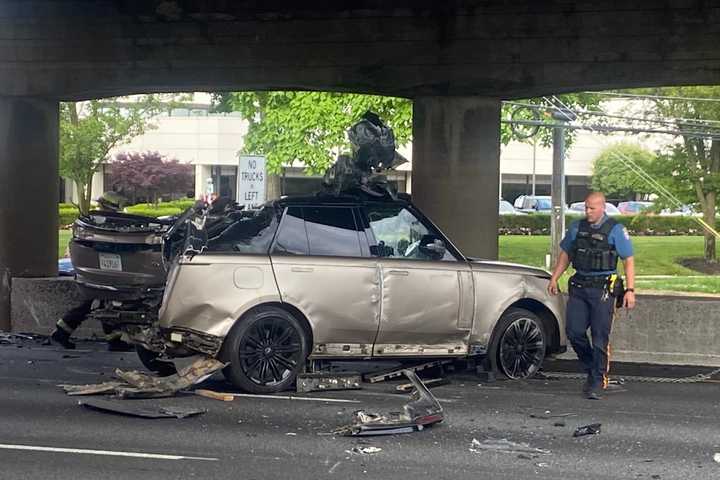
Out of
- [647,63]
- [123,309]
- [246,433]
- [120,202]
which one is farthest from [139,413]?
[647,63]

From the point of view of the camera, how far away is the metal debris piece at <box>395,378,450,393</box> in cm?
929

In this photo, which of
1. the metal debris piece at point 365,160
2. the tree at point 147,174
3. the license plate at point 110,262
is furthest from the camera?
the tree at point 147,174

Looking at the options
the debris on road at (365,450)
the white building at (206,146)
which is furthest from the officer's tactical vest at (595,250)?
the white building at (206,146)

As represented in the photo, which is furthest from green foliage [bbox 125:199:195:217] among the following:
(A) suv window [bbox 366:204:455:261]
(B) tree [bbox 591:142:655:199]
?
(A) suv window [bbox 366:204:455:261]

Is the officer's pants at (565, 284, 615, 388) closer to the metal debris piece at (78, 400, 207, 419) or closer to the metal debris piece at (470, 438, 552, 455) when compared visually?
the metal debris piece at (470, 438, 552, 455)

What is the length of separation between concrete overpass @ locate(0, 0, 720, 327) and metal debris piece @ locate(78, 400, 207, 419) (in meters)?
5.50

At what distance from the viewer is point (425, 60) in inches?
496

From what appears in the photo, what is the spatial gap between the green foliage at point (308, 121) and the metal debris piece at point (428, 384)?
52.8 feet

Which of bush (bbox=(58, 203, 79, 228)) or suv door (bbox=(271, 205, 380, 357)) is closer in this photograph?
Answer: suv door (bbox=(271, 205, 380, 357))

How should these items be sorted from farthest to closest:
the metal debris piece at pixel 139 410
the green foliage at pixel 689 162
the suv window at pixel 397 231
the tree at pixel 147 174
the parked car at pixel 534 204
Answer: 1. the parked car at pixel 534 204
2. the tree at pixel 147 174
3. the green foliage at pixel 689 162
4. the suv window at pixel 397 231
5. the metal debris piece at pixel 139 410

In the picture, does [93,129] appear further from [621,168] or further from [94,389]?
[94,389]

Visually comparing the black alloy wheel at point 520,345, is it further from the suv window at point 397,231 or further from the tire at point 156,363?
the tire at point 156,363

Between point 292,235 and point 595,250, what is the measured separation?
2715 millimetres

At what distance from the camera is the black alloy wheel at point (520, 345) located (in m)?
9.86
